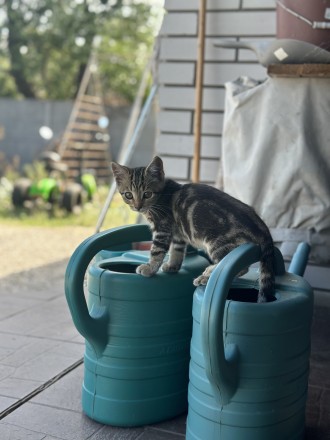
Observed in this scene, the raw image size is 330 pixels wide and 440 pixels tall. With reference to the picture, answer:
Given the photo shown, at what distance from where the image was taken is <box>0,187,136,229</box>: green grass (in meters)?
8.80

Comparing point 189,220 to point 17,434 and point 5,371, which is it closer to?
point 17,434

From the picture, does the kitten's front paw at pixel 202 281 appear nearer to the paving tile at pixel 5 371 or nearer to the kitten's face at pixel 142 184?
the kitten's face at pixel 142 184

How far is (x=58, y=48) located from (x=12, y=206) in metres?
8.97

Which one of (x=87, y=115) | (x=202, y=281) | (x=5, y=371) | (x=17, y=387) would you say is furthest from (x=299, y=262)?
(x=87, y=115)

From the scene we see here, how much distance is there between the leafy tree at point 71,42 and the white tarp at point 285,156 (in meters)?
13.7

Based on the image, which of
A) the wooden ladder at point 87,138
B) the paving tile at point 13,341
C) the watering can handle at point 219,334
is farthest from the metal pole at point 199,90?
the wooden ladder at point 87,138

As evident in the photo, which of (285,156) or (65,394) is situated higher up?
(285,156)

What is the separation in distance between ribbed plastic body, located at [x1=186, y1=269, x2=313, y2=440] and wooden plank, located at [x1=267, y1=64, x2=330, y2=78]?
1.47m

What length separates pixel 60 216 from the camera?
9258mm

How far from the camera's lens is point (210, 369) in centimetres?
212

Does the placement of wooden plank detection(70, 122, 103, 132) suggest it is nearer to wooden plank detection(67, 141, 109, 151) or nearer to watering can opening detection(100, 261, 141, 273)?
wooden plank detection(67, 141, 109, 151)

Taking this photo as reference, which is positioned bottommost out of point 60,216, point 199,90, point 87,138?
point 60,216

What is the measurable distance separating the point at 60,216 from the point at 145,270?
6.80m

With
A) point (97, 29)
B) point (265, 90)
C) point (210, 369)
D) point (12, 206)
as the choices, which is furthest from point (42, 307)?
point (97, 29)
